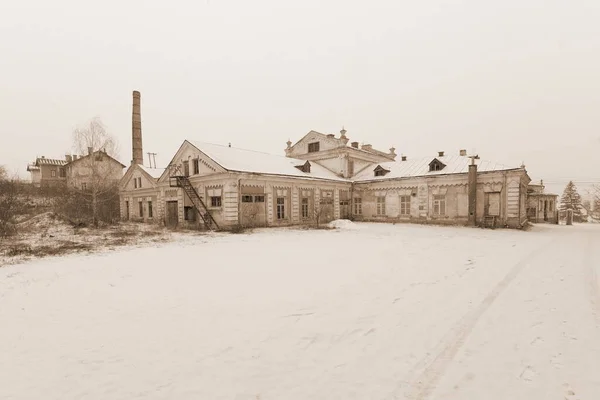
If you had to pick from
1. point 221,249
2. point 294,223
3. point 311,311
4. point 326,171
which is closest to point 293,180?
point 294,223

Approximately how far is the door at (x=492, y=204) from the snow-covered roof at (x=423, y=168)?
6.59 feet

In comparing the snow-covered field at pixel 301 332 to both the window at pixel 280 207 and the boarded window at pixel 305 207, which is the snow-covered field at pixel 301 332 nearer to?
the window at pixel 280 207

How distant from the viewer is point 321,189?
28.6m

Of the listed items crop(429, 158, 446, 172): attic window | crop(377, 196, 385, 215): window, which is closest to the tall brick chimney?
crop(429, 158, 446, 172): attic window

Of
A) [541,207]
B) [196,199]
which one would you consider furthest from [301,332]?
[541,207]

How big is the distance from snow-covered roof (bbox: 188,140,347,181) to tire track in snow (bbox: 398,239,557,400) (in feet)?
62.3

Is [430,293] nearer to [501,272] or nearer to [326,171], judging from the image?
[501,272]

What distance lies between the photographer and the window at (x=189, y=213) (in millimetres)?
25031

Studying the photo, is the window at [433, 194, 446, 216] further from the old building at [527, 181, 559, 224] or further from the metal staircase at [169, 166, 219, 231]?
the metal staircase at [169, 166, 219, 231]

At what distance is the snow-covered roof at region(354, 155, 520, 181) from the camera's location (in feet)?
81.1

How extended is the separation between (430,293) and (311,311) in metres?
2.96

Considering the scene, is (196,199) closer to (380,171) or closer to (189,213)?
(189,213)

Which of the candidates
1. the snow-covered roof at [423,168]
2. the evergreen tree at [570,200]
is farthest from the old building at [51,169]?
the evergreen tree at [570,200]

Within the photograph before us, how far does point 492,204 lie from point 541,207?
1944 centimetres
